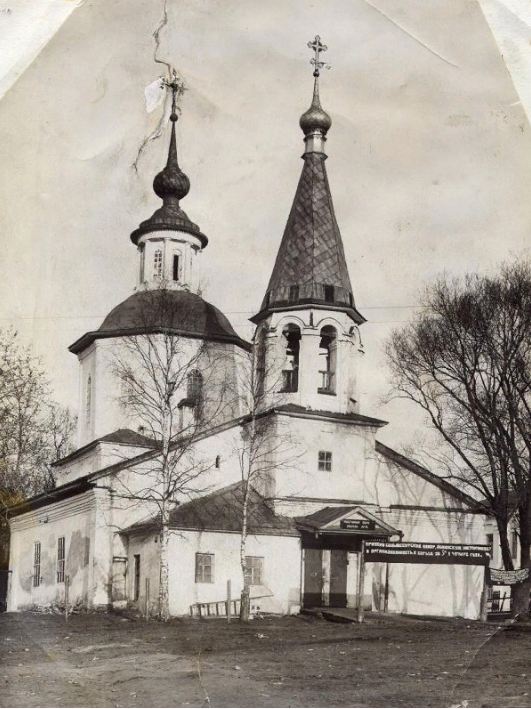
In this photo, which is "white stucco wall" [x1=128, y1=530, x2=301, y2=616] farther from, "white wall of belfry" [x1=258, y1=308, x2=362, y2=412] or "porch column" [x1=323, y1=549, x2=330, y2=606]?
"white wall of belfry" [x1=258, y1=308, x2=362, y2=412]

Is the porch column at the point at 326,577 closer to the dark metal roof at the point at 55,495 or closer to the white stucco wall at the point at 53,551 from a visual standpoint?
the white stucco wall at the point at 53,551

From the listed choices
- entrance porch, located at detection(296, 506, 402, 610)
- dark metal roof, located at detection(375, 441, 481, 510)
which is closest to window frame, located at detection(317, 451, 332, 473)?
entrance porch, located at detection(296, 506, 402, 610)

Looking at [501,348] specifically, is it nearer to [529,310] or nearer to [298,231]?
[529,310]

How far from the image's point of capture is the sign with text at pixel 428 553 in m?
17.7

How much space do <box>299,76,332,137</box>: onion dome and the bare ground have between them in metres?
7.25

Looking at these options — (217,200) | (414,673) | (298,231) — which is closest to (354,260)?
(217,200)

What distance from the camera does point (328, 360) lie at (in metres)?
23.1

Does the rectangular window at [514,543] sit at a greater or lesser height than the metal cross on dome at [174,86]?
lesser

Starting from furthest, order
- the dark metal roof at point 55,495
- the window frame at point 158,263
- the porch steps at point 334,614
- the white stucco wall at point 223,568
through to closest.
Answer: the window frame at point 158,263
the dark metal roof at point 55,495
the white stucco wall at point 223,568
the porch steps at point 334,614

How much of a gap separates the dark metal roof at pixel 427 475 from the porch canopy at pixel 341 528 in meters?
1.34

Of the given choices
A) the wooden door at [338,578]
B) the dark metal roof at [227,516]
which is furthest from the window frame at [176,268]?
the wooden door at [338,578]

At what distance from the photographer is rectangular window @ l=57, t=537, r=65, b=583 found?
76.3 feet

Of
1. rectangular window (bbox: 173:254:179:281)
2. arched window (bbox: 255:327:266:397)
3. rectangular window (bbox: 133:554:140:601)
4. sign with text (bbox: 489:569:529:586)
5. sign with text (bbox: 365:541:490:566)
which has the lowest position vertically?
rectangular window (bbox: 133:554:140:601)

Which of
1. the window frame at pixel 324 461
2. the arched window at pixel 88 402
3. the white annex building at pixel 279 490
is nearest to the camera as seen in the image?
the white annex building at pixel 279 490
